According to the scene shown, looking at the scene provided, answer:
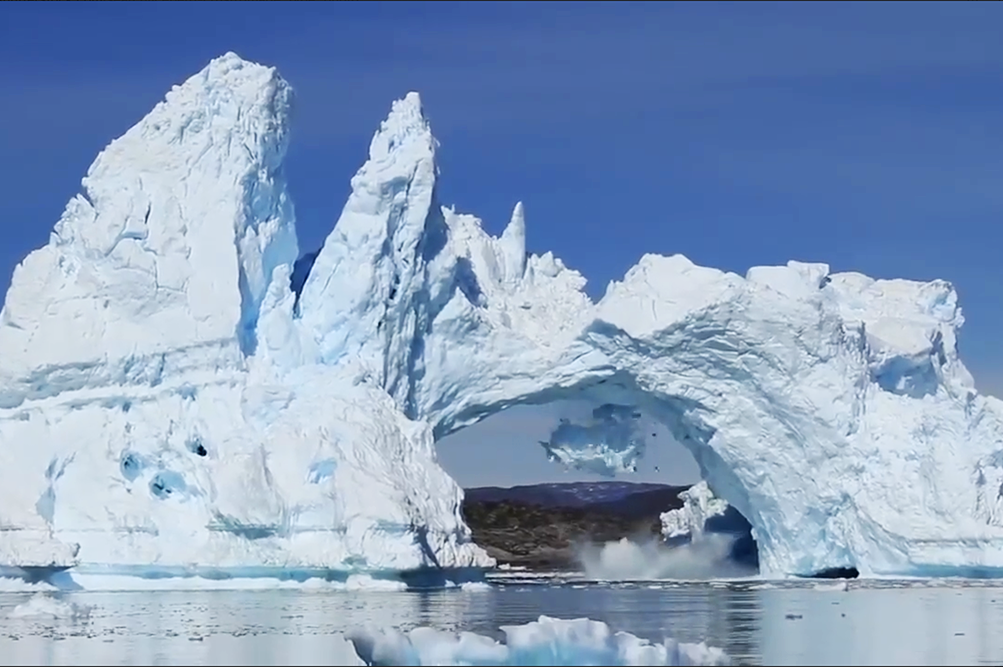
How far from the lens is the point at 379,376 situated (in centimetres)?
2594

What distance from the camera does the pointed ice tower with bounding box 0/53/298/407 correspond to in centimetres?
2419

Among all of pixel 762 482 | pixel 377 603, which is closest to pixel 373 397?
pixel 377 603

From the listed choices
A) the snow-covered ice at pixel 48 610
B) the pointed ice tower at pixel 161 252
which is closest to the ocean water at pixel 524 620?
the snow-covered ice at pixel 48 610

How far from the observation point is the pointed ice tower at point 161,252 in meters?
24.2

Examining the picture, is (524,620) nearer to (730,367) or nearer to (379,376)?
(379,376)

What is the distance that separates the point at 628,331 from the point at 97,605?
9759 millimetres

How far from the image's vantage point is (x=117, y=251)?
2453 cm

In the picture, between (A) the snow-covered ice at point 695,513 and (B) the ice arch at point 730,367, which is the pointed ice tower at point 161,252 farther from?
(A) the snow-covered ice at point 695,513

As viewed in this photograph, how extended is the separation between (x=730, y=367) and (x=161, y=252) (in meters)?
9.12

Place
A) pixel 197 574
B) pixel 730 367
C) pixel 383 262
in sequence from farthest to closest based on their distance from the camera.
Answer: pixel 730 367 < pixel 383 262 < pixel 197 574

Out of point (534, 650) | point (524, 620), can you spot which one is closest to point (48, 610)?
point (524, 620)

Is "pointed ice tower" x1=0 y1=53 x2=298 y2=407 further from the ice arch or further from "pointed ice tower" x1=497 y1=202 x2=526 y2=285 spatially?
"pointed ice tower" x1=497 y1=202 x2=526 y2=285

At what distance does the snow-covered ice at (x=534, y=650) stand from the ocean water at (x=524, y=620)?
92 cm

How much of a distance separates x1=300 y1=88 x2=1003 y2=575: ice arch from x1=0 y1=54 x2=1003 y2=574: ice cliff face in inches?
1.8
